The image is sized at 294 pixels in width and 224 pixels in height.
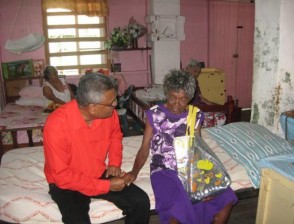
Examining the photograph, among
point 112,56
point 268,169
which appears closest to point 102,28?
point 112,56

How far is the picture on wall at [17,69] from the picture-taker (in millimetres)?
6160

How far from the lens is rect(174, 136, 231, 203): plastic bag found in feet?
7.20

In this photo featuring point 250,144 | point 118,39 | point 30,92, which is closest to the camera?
point 250,144

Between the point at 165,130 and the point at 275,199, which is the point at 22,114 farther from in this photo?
the point at 275,199

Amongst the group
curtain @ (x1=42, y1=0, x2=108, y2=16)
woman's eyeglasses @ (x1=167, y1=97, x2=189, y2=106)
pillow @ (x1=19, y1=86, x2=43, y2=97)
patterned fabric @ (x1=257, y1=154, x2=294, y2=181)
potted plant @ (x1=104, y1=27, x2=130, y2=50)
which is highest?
curtain @ (x1=42, y1=0, x2=108, y2=16)

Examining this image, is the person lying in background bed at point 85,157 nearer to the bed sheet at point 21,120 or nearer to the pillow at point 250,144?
the pillow at point 250,144

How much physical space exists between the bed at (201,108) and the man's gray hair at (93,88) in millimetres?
1837

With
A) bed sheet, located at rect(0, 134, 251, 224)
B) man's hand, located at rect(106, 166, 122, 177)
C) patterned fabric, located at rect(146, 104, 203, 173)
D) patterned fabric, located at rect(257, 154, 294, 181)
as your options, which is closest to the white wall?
bed sheet, located at rect(0, 134, 251, 224)

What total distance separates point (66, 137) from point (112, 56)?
506 centimetres

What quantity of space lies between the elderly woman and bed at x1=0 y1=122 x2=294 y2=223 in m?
0.17

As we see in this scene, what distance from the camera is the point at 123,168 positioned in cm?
285

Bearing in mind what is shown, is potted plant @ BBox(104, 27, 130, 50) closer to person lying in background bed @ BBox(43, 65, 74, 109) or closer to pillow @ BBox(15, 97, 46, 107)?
person lying in background bed @ BBox(43, 65, 74, 109)

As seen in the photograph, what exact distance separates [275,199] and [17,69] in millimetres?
5655

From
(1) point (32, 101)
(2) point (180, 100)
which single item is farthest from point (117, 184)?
(1) point (32, 101)
